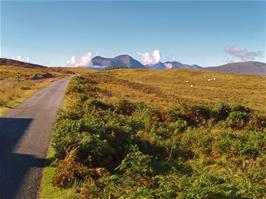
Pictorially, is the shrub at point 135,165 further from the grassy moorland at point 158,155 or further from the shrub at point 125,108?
the shrub at point 125,108

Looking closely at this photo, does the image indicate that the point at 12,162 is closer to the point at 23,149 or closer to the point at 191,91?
the point at 23,149

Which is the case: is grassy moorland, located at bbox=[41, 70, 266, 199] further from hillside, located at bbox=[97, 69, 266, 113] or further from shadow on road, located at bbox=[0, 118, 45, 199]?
hillside, located at bbox=[97, 69, 266, 113]

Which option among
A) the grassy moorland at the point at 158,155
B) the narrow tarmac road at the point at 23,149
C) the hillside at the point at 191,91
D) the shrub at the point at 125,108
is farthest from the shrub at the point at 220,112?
the narrow tarmac road at the point at 23,149

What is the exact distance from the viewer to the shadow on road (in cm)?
968

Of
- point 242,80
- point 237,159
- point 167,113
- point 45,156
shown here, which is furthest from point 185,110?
point 242,80

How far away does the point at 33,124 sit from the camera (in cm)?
1822

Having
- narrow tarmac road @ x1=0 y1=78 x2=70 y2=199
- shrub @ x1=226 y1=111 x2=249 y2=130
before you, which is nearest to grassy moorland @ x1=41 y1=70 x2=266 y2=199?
shrub @ x1=226 y1=111 x2=249 y2=130

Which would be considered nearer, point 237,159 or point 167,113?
point 237,159

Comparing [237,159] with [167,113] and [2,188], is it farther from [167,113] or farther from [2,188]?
[2,188]

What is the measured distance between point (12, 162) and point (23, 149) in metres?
1.59

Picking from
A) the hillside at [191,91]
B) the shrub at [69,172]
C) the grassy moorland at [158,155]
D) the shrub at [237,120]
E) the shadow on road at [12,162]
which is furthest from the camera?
the hillside at [191,91]

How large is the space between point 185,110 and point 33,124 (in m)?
10.3

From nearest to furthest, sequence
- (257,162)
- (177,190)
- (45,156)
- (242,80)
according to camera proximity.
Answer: (177,190) < (45,156) < (257,162) < (242,80)

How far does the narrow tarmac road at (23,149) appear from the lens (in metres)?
9.73
